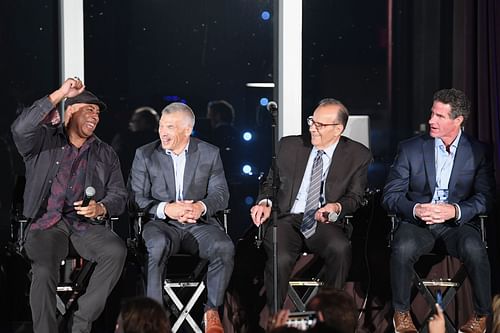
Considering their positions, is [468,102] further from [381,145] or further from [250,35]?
[250,35]

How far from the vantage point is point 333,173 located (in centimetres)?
575

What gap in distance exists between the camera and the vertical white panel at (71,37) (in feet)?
21.1

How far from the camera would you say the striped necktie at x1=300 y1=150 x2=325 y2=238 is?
5.64 metres

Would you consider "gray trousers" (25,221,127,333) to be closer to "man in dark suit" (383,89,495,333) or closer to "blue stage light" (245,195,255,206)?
"blue stage light" (245,195,255,206)

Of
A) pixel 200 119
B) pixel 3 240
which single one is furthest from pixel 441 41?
pixel 3 240

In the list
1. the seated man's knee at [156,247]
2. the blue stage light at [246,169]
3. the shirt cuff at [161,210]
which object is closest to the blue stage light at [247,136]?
the blue stage light at [246,169]

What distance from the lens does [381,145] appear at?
6887 mm

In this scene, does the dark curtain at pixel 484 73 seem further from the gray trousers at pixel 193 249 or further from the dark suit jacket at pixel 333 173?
the gray trousers at pixel 193 249

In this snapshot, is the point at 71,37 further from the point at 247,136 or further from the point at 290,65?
the point at 290,65

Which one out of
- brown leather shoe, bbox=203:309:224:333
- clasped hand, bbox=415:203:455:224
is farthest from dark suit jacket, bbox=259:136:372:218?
brown leather shoe, bbox=203:309:224:333

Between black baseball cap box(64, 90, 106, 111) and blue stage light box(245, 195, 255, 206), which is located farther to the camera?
blue stage light box(245, 195, 255, 206)

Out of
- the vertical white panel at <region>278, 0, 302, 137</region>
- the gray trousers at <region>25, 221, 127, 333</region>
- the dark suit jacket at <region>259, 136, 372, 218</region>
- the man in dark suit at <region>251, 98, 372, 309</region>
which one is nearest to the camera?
the gray trousers at <region>25, 221, 127, 333</region>

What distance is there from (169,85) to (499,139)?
7.22 feet

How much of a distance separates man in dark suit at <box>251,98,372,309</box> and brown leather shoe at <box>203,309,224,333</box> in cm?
30
